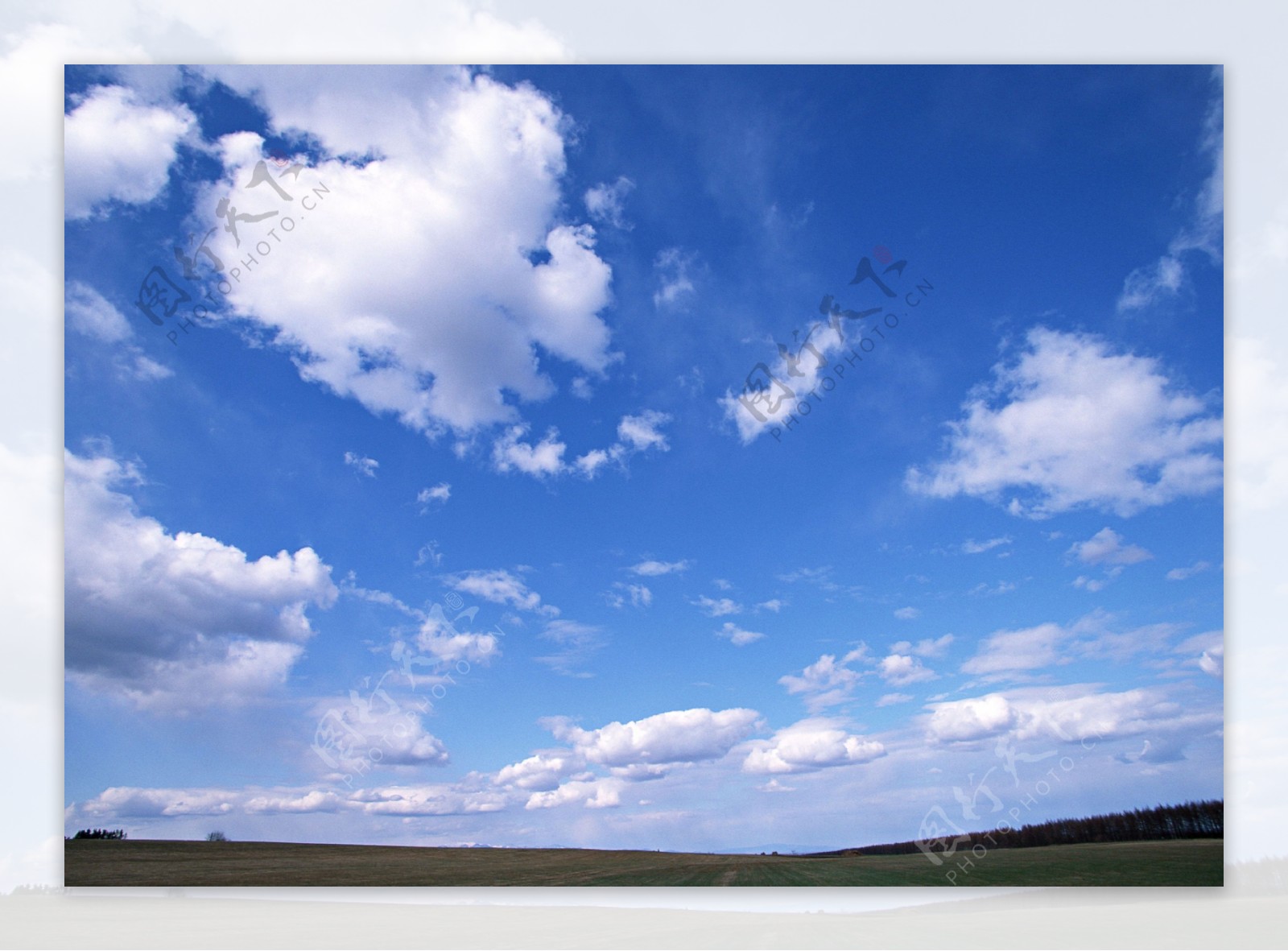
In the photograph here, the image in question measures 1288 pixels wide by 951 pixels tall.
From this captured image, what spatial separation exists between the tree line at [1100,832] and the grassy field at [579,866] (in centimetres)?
10

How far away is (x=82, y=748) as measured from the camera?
44.0ft

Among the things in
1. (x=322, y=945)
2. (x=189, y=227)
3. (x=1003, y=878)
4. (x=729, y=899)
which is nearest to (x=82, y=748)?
(x=322, y=945)

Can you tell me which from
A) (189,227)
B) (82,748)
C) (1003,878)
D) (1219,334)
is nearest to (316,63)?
(189,227)

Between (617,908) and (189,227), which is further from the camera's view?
(189,227)

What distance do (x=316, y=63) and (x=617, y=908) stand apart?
12581mm

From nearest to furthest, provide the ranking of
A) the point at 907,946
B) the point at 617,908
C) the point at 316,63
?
the point at 907,946 < the point at 617,908 < the point at 316,63

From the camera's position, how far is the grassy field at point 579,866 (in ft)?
43.2

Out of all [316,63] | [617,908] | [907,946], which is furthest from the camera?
[316,63]

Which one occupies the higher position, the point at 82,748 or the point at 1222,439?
the point at 1222,439

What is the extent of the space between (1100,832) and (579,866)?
A: 24.4 feet

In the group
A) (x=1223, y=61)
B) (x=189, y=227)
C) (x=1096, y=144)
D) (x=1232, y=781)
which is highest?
(x=1223, y=61)

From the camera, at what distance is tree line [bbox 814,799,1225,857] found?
520 inches

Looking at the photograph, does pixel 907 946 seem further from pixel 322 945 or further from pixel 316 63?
pixel 316 63

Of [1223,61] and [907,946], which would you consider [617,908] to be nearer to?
[907,946]
